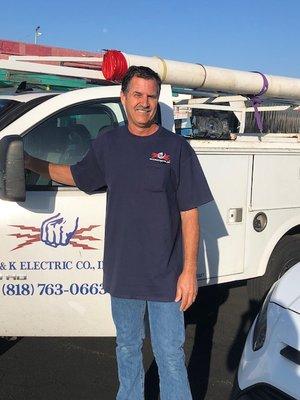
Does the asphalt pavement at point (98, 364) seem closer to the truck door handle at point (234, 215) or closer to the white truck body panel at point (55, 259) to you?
the white truck body panel at point (55, 259)

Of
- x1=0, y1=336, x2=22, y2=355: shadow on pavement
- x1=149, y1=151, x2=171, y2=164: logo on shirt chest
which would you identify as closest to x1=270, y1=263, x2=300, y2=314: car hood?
x1=149, y1=151, x2=171, y2=164: logo on shirt chest

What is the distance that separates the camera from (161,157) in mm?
2516

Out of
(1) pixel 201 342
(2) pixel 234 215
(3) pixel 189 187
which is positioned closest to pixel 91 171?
(3) pixel 189 187

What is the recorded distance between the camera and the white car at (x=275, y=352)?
2.10 m

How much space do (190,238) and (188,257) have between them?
0.30 ft

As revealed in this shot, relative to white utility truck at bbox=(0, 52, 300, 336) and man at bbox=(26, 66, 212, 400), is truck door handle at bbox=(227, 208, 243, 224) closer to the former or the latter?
white utility truck at bbox=(0, 52, 300, 336)

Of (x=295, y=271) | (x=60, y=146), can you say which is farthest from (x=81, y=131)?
(x=295, y=271)

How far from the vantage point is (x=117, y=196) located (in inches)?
102

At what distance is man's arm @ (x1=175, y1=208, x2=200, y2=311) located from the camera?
8.45ft

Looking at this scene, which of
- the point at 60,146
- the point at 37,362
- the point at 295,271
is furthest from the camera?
the point at 37,362

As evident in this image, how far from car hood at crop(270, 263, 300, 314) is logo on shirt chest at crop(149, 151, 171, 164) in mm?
798

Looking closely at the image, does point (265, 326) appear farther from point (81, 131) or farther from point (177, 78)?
point (177, 78)

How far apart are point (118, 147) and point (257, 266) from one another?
199 cm

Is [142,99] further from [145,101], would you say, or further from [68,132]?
[68,132]
